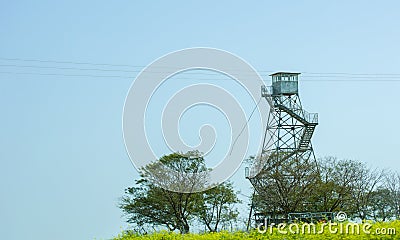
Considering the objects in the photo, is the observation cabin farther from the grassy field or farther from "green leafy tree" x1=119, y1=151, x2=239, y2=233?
the grassy field

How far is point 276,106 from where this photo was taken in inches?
1038

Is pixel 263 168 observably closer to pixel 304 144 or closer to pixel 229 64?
pixel 304 144

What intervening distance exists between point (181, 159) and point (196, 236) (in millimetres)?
18966

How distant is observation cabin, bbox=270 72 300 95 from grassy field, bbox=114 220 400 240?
18132mm

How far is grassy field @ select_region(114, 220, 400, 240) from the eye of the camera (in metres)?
8.08

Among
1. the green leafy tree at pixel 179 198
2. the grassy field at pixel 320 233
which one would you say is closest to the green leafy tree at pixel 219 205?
the green leafy tree at pixel 179 198

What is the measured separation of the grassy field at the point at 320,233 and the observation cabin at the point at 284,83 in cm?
1813

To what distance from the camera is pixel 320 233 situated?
8.27 metres

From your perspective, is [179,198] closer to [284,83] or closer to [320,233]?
[284,83]

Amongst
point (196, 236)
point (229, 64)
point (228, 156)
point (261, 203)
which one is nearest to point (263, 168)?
point (261, 203)

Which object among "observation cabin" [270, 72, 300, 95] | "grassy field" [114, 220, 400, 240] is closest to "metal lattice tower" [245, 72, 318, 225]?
"observation cabin" [270, 72, 300, 95]

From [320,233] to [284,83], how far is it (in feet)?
62.1

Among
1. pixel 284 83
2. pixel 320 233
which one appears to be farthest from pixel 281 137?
pixel 320 233

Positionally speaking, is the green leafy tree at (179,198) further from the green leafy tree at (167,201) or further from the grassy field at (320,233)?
the grassy field at (320,233)
